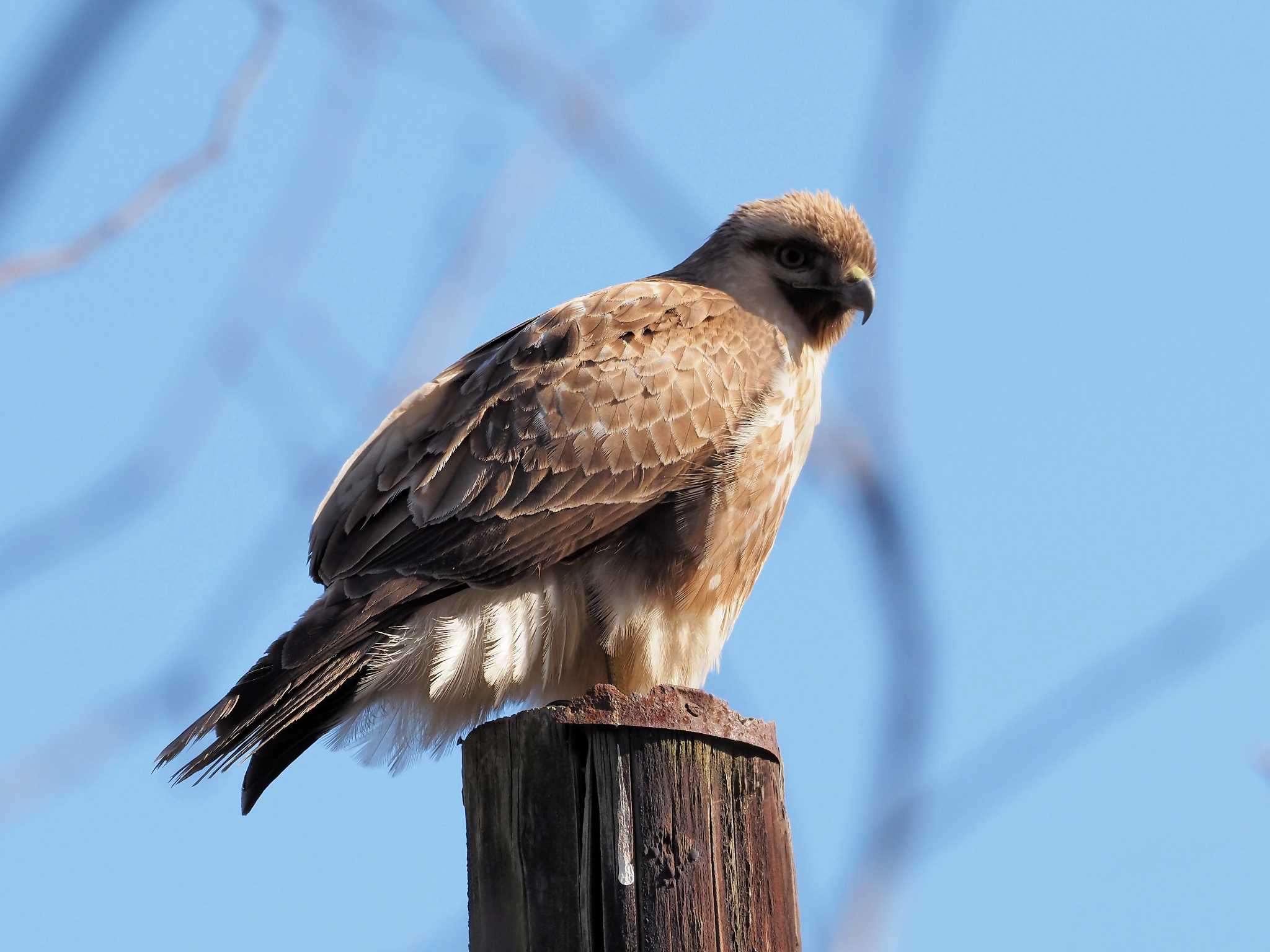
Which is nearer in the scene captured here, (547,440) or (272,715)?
(272,715)

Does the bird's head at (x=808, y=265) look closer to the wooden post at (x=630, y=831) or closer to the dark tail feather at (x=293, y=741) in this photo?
the dark tail feather at (x=293, y=741)

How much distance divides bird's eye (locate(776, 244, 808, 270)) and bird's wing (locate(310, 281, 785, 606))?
53cm

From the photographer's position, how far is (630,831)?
297 cm

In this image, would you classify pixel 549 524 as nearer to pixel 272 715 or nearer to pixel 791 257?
Result: pixel 272 715

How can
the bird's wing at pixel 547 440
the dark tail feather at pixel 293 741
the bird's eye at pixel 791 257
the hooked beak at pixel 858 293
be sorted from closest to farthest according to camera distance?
the dark tail feather at pixel 293 741 < the bird's wing at pixel 547 440 < the hooked beak at pixel 858 293 < the bird's eye at pixel 791 257

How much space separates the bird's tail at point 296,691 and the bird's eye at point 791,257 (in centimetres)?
201

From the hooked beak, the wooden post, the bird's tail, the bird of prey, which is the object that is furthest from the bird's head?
the wooden post

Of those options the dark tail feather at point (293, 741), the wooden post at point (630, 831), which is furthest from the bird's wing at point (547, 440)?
the wooden post at point (630, 831)

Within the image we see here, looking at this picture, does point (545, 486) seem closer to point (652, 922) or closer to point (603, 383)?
point (603, 383)

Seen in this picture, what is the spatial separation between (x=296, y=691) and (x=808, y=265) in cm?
258

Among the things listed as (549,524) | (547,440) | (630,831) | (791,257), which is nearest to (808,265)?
(791,257)

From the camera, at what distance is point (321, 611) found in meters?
4.36

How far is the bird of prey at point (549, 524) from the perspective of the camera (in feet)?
14.6

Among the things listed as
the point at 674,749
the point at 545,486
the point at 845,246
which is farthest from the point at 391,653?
the point at 845,246
